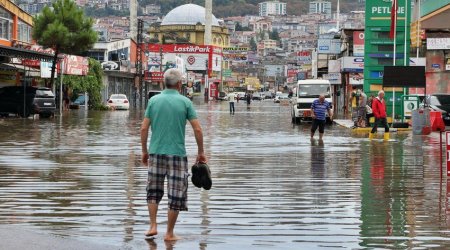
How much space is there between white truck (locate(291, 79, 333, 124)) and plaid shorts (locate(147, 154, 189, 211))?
3643 centimetres

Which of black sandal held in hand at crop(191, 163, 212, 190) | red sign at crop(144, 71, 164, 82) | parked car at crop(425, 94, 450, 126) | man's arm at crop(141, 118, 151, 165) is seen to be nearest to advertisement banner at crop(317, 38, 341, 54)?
red sign at crop(144, 71, 164, 82)

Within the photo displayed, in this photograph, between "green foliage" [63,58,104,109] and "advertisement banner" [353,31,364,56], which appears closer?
"green foliage" [63,58,104,109]

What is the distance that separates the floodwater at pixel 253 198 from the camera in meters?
10.0

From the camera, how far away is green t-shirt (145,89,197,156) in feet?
32.2

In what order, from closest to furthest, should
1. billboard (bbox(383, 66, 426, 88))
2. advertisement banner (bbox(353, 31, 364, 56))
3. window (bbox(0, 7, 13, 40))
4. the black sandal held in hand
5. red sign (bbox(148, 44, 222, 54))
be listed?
the black sandal held in hand → billboard (bbox(383, 66, 426, 88)) → window (bbox(0, 7, 13, 40)) → advertisement banner (bbox(353, 31, 364, 56)) → red sign (bbox(148, 44, 222, 54))

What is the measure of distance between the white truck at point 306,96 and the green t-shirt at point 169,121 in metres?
36.3

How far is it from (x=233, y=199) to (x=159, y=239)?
3.61 meters

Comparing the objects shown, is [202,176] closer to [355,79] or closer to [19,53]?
[19,53]

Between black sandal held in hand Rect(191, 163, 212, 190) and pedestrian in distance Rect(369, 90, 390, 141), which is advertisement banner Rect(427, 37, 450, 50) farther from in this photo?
black sandal held in hand Rect(191, 163, 212, 190)

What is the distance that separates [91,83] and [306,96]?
2810 centimetres

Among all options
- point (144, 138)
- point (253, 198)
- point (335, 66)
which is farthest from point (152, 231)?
point (335, 66)

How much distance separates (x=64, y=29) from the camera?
59.8 m

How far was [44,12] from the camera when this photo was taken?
61406mm

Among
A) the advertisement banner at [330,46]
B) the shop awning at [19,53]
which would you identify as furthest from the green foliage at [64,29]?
the advertisement banner at [330,46]
